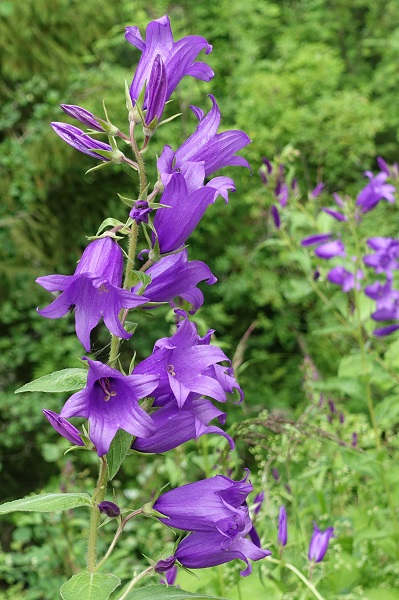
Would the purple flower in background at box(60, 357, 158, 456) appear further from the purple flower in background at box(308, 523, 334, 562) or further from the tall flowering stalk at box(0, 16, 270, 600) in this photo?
the purple flower in background at box(308, 523, 334, 562)

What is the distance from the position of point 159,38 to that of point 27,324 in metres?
3.59

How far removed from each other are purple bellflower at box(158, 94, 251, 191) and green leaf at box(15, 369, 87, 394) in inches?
10.7

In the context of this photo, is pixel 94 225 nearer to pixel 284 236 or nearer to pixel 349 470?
pixel 284 236

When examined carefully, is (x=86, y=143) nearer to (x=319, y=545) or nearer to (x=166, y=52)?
(x=166, y=52)

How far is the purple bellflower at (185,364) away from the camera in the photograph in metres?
0.90

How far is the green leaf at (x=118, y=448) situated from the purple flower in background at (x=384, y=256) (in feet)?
5.66

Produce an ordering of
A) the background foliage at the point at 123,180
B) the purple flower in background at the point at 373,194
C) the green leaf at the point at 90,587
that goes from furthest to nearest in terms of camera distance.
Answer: the background foliage at the point at 123,180 < the purple flower in background at the point at 373,194 < the green leaf at the point at 90,587

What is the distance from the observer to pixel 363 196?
8.10ft

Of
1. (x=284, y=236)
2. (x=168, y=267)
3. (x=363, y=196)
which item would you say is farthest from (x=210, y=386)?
(x=284, y=236)

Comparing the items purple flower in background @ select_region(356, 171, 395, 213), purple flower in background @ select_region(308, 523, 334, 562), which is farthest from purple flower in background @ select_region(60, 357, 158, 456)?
purple flower in background @ select_region(356, 171, 395, 213)

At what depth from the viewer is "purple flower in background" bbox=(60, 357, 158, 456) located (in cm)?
85

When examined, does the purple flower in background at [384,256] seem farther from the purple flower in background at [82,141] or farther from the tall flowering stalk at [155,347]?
the purple flower in background at [82,141]

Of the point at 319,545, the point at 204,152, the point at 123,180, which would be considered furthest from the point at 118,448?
the point at 123,180

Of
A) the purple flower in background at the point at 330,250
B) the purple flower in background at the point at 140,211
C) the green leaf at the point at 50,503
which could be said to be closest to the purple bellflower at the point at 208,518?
the green leaf at the point at 50,503
